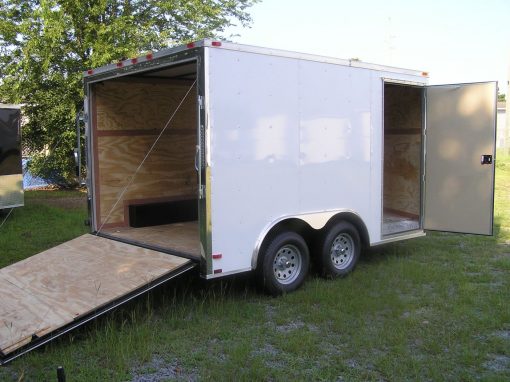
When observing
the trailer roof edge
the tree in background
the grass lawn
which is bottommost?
the grass lawn

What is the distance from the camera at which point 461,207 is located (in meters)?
7.37

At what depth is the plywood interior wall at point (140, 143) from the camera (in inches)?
276

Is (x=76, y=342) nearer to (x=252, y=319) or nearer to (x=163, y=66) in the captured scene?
(x=252, y=319)

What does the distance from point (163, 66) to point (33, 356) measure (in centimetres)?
307

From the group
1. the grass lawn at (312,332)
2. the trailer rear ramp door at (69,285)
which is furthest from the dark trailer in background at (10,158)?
the grass lawn at (312,332)

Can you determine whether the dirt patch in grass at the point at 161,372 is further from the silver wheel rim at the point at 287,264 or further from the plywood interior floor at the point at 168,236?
the silver wheel rim at the point at 287,264

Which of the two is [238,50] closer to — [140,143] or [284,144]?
[284,144]

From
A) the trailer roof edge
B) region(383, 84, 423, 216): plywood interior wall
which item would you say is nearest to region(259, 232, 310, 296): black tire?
the trailer roof edge

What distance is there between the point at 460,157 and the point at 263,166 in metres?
3.31

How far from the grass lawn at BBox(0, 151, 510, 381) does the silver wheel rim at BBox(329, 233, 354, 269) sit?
0.20m

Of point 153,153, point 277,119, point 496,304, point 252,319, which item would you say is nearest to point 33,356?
point 252,319

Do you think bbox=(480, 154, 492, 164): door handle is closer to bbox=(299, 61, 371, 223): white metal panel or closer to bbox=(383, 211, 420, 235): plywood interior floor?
bbox=(383, 211, 420, 235): plywood interior floor

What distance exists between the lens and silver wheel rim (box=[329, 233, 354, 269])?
6605 millimetres

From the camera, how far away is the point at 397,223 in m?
7.89
